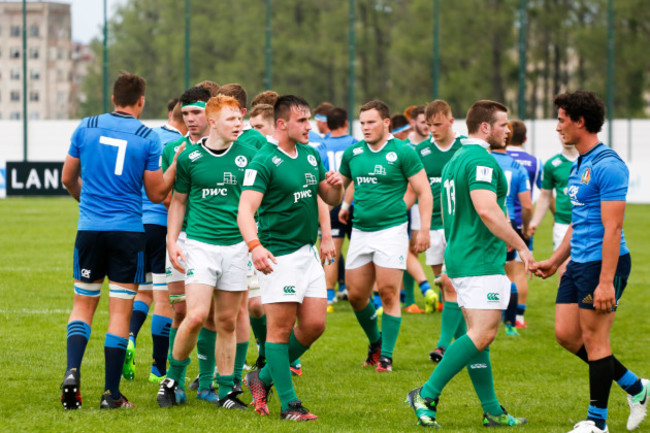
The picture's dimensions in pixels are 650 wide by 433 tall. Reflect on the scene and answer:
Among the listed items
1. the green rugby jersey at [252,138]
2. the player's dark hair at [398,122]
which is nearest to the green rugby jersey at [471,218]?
the green rugby jersey at [252,138]

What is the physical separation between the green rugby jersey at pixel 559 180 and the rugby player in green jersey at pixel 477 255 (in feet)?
13.9

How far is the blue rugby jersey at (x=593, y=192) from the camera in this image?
18.9 ft

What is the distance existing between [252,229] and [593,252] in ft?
7.06

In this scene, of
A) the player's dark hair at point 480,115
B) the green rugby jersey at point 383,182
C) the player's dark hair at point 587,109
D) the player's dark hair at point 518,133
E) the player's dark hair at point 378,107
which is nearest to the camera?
the player's dark hair at point 587,109

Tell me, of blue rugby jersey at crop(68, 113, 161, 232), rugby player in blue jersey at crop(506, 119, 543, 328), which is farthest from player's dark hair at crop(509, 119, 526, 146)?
blue rugby jersey at crop(68, 113, 161, 232)

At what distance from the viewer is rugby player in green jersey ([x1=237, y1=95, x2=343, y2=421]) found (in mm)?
6320

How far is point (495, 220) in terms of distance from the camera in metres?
6.07

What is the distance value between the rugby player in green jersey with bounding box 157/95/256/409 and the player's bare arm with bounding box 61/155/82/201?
0.71 meters

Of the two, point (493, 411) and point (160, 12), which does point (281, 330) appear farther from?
point (160, 12)

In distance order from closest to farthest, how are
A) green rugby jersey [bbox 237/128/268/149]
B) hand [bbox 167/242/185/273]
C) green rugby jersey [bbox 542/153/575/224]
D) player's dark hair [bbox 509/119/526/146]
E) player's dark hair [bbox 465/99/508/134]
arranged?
player's dark hair [bbox 465/99/508/134], hand [bbox 167/242/185/273], green rugby jersey [bbox 237/128/268/149], green rugby jersey [bbox 542/153/575/224], player's dark hair [bbox 509/119/526/146]

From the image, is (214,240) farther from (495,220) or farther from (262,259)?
(495,220)

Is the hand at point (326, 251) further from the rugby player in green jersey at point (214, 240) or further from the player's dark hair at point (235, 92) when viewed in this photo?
the player's dark hair at point (235, 92)

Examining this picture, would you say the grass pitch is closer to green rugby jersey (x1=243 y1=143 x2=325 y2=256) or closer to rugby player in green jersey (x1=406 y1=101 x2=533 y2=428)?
rugby player in green jersey (x1=406 y1=101 x2=533 y2=428)

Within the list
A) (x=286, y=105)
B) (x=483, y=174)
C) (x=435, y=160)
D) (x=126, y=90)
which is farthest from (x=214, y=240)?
(x=435, y=160)
